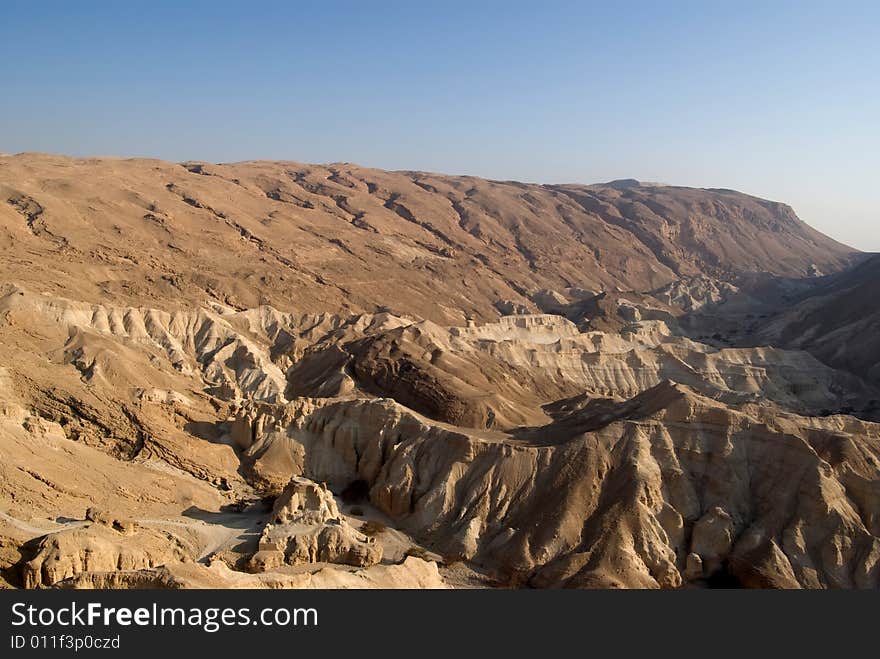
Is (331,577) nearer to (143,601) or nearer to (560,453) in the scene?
(143,601)

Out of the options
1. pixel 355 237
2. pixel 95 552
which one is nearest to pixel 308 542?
pixel 95 552

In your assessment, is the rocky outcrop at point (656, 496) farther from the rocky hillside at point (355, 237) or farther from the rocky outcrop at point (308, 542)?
the rocky hillside at point (355, 237)

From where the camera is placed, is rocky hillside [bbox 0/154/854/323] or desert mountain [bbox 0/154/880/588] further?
rocky hillside [bbox 0/154/854/323]

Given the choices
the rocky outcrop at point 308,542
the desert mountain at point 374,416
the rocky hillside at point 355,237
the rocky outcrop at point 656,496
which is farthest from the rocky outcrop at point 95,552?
the rocky hillside at point 355,237

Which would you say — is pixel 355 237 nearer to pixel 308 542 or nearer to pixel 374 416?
pixel 374 416

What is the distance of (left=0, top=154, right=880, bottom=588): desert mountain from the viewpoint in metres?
29.9

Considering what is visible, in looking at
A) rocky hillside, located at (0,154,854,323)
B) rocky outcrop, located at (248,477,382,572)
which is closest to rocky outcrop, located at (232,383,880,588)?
rocky outcrop, located at (248,477,382,572)

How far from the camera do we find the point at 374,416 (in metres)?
40.3

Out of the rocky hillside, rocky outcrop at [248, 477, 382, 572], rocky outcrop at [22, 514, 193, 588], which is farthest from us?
the rocky hillside

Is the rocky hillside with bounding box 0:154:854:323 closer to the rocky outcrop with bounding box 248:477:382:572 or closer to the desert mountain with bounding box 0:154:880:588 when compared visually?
the desert mountain with bounding box 0:154:880:588

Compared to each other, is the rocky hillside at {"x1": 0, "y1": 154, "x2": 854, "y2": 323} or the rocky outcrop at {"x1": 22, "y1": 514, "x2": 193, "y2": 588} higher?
the rocky hillside at {"x1": 0, "y1": 154, "x2": 854, "y2": 323}

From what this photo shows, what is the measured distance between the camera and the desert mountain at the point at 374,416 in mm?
29938

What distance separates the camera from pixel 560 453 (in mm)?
34688

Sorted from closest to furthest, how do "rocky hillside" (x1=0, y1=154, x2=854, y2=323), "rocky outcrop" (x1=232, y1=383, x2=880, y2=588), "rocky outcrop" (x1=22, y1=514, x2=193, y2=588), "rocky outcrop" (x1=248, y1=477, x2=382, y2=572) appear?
"rocky outcrop" (x1=22, y1=514, x2=193, y2=588) < "rocky outcrop" (x1=248, y1=477, x2=382, y2=572) < "rocky outcrop" (x1=232, y1=383, x2=880, y2=588) < "rocky hillside" (x1=0, y1=154, x2=854, y2=323)
